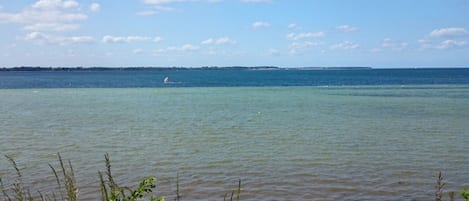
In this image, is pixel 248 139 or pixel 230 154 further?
pixel 248 139

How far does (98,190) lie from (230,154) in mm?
4830

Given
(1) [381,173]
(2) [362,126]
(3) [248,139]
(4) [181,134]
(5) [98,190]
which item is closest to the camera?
(5) [98,190]

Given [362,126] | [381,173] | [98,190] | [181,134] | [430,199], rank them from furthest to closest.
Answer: [362,126] → [181,134] → [381,173] → [98,190] → [430,199]

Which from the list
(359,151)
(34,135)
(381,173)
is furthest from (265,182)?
(34,135)

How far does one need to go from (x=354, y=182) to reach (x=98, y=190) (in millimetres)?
5507

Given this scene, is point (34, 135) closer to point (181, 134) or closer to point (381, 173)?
point (181, 134)

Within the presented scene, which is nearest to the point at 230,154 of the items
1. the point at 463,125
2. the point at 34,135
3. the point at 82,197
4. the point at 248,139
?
the point at 248,139

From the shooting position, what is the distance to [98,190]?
1092 centimetres

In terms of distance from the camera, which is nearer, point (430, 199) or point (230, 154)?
point (430, 199)

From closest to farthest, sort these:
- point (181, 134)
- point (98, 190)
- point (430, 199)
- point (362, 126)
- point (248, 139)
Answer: point (430, 199) < point (98, 190) < point (248, 139) < point (181, 134) < point (362, 126)

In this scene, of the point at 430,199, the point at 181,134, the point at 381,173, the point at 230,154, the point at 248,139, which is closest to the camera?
the point at 430,199

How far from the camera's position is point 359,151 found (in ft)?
50.3

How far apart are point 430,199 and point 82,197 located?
682cm

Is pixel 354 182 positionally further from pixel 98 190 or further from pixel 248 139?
pixel 248 139
